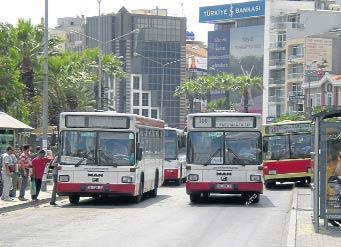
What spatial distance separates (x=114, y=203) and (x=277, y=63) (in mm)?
100484

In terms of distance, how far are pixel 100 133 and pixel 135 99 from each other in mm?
153791

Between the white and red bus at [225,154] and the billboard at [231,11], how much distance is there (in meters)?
130

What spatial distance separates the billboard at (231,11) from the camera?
526 ft

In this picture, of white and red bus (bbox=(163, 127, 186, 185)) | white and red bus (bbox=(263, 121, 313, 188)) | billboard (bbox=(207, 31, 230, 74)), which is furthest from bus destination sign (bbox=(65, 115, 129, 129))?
billboard (bbox=(207, 31, 230, 74))

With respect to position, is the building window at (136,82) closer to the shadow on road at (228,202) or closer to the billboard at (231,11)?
the billboard at (231,11)

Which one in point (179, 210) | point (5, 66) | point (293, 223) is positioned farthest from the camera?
point (5, 66)

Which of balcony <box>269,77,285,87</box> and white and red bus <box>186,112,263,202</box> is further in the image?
balcony <box>269,77,285,87</box>

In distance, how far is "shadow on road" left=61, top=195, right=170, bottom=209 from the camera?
29.0m

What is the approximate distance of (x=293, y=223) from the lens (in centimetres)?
2158

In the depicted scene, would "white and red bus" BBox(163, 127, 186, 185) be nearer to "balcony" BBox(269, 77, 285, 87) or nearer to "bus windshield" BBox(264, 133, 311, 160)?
"bus windshield" BBox(264, 133, 311, 160)

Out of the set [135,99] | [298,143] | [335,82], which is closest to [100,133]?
[298,143]

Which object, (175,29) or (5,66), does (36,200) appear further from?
(175,29)

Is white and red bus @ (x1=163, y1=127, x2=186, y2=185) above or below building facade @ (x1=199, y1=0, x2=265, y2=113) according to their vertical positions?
below

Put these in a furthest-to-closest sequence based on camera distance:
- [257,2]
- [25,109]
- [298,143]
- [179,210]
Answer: [257,2] → [25,109] → [298,143] → [179,210]
